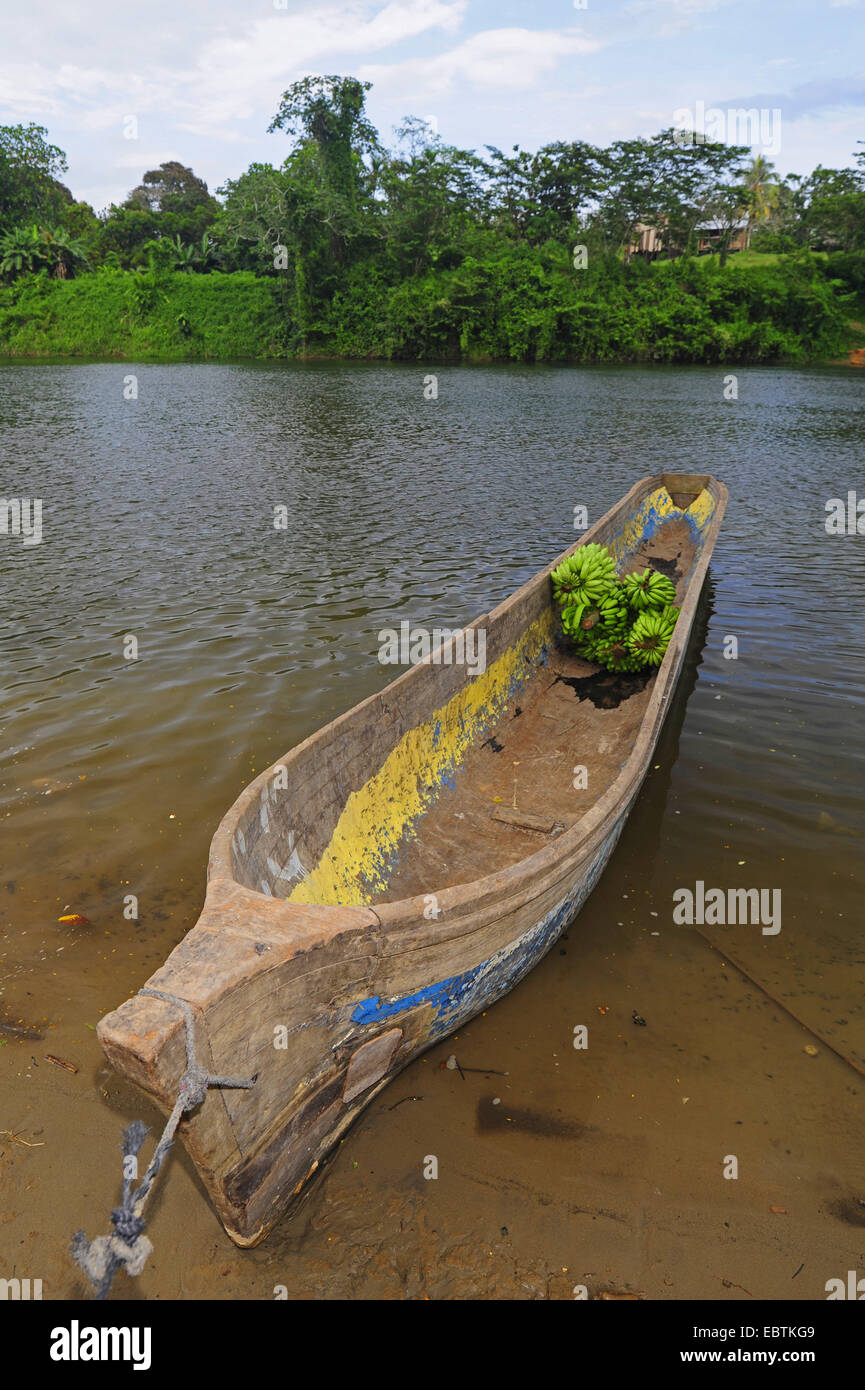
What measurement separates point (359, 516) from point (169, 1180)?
441 inches

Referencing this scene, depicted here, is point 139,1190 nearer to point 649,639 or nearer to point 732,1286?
point 732,1286

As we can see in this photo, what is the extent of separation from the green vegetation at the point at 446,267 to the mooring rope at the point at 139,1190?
1675 inches

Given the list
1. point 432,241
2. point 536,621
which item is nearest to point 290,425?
point 536,621

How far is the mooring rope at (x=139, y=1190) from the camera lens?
2238 mm

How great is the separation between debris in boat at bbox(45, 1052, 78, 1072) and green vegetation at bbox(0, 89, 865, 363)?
1650 inches

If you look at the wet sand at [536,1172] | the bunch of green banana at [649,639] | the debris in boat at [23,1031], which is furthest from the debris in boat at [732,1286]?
the bunch of green banana at [649,639]

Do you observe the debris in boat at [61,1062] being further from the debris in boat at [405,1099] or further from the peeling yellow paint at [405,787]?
the debris in boat at [405,1099]

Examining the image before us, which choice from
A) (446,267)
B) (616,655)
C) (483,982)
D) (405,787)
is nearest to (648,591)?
(616,655)

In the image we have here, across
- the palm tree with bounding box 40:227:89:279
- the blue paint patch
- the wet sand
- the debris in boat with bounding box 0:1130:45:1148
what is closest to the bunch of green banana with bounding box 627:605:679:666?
the blue paint patch

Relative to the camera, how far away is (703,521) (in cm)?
Result: 1070

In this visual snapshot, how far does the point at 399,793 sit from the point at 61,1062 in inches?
87.3

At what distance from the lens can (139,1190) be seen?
7.52 feet

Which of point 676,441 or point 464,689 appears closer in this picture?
point 464,689
